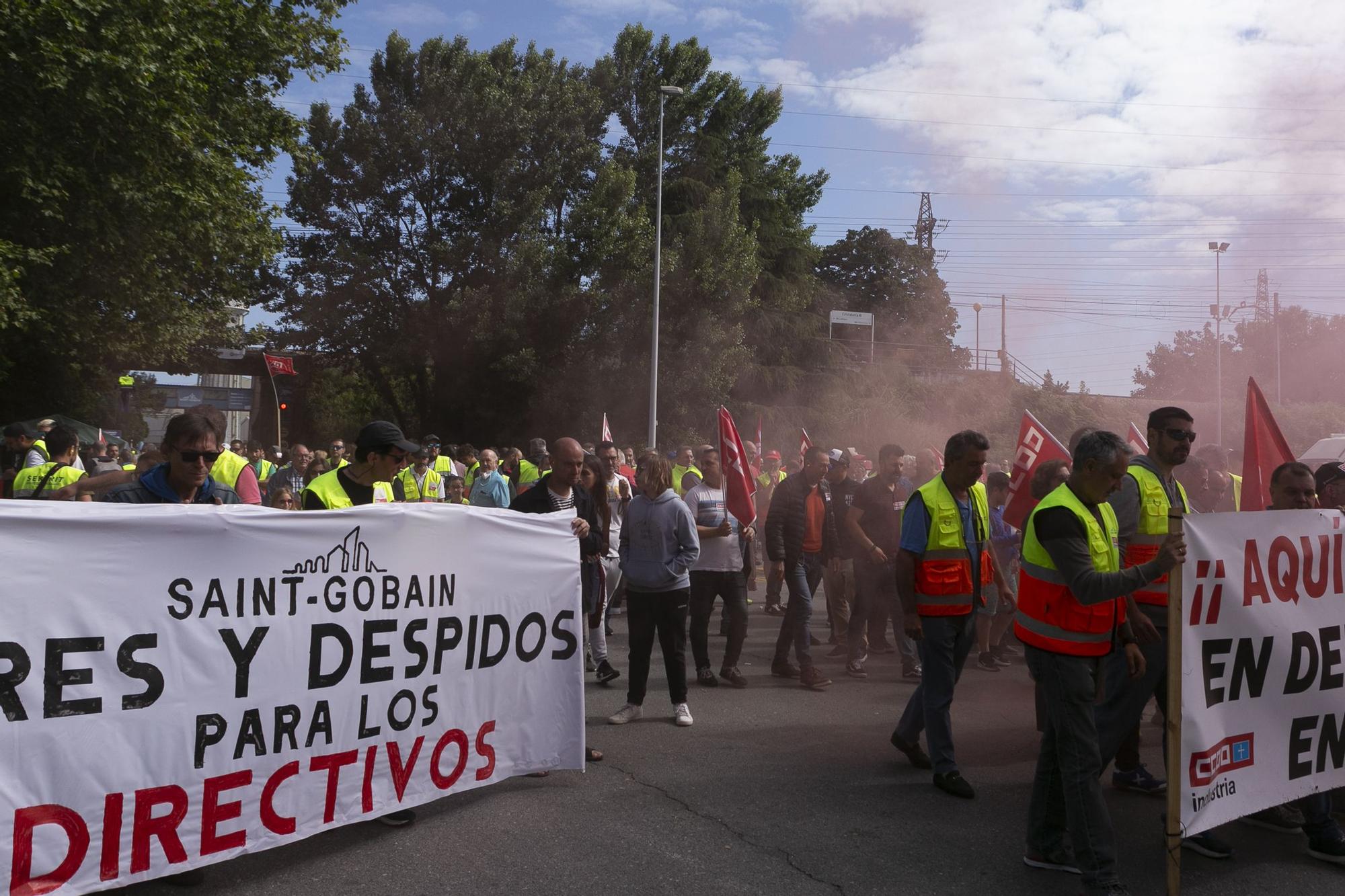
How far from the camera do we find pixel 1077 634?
4125mm

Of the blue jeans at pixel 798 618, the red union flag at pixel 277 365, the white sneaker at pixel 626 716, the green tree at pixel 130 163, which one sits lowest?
the white sneaker at pixel 626 716

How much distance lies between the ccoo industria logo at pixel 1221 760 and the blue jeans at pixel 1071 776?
0.35 meters

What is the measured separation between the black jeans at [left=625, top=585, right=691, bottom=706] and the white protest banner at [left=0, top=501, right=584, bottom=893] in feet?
5.07

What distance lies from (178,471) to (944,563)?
364 cm

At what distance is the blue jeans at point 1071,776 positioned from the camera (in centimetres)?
389

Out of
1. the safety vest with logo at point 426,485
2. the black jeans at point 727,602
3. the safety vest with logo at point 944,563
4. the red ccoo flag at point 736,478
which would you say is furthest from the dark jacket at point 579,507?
the safety vest with logo at point 426,485

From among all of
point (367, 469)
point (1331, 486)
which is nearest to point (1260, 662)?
point (1331, 486)

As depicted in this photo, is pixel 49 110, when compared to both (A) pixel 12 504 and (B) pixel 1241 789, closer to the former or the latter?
(A) pixel 12 504

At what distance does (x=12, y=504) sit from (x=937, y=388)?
41010mm

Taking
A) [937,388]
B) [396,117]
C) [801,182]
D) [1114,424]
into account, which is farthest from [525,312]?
[1114,424]

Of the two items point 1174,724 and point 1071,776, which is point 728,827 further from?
point 1174,724

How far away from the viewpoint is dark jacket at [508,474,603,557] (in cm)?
650

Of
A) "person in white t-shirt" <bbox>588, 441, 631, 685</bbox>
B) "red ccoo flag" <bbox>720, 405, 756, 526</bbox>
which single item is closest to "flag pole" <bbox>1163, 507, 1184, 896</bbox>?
"person in white t-shirt" <bbox>588, 441, 631, 685</bbox>

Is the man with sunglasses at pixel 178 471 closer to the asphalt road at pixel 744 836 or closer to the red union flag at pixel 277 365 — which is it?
the asphalt road at pixel 744 836
